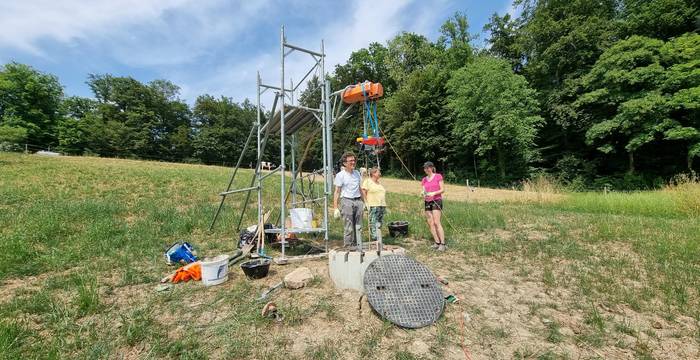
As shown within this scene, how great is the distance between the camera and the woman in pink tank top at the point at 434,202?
610cm

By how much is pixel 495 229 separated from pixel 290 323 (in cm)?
654

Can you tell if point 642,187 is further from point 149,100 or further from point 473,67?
point 149,100

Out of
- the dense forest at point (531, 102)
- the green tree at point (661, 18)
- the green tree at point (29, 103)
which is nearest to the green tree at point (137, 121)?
the dense forest at point (531, 102)

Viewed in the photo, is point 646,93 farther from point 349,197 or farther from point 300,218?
point 300,218

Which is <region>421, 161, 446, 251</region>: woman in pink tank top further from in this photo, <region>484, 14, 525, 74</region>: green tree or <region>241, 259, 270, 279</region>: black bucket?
<region>484, 14, 525, 74</region>: green tree

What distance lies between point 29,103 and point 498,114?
55.7 m

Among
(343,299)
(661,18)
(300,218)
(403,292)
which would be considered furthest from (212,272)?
(661,18)

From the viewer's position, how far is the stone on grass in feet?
13.8

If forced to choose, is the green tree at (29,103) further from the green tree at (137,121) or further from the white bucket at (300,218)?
the white bucket at (300,218)

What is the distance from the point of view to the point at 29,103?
39.0 meters

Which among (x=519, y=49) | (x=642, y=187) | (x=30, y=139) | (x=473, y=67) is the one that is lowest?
(x=642, y=187)

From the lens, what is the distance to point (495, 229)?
8055 millimetres

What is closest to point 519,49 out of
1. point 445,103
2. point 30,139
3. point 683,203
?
point 445,103

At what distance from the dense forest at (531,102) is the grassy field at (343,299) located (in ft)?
25.1
